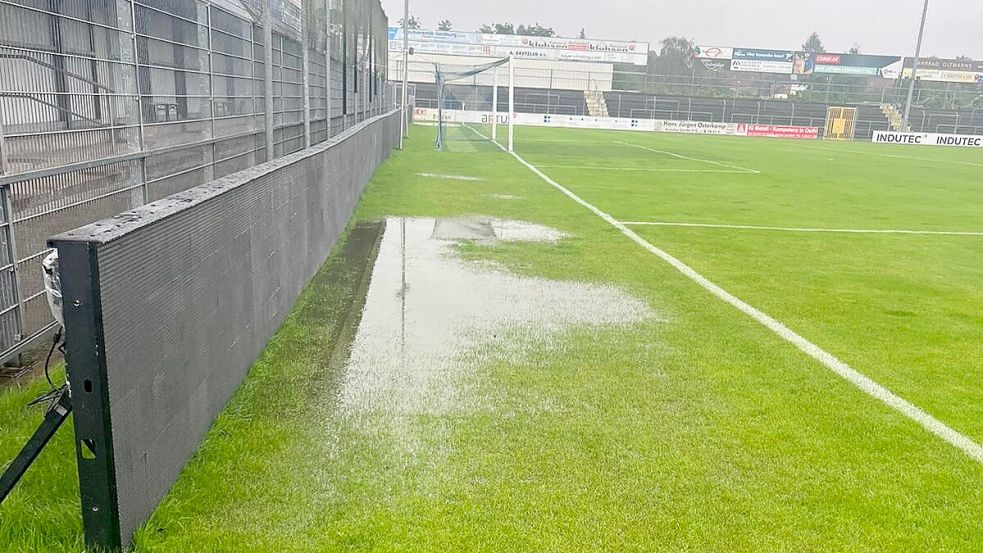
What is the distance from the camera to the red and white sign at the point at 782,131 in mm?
50500

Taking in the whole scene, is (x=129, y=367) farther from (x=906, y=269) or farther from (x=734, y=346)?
(x=906, y=269)

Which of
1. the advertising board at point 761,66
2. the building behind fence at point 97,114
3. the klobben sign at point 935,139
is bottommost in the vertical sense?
the klobben sign at point 935,139

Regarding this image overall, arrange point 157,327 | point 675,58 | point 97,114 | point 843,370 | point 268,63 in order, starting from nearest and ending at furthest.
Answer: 1. point 157,327
2. point 97,114
3. point 843,370
4. point 268,63
5. point 675,58

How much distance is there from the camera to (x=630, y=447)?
336 centimetres

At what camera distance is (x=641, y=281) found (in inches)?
263

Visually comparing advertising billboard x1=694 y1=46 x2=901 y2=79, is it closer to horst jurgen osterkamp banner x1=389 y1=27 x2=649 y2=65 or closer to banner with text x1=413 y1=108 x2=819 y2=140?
horst jurgen osterkamp banner x1=389 y1=27 x2=649 y2=65

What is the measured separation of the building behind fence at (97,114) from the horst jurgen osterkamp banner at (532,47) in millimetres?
64285

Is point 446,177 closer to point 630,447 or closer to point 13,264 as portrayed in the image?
point 13,264

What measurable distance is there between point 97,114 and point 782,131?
52.0 meters

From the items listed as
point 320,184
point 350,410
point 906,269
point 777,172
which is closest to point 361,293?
point 320,184

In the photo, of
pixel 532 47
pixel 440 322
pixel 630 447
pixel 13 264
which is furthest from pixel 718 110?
pixel 13 264

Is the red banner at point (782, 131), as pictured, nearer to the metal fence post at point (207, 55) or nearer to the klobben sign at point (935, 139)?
the klobben sign at point (935, 139)

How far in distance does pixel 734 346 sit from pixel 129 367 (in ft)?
12.2

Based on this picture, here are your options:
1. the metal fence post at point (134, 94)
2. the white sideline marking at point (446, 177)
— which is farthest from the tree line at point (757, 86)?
the metal fence post at point (134, 94)
